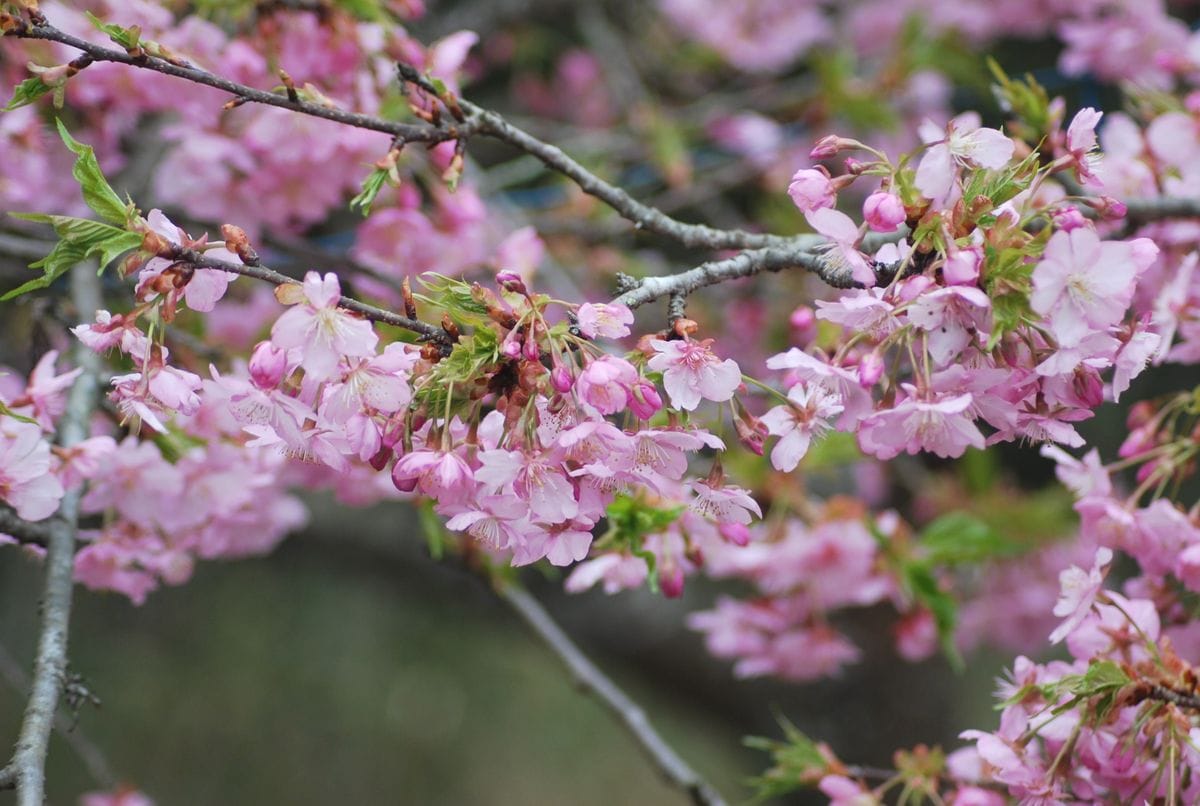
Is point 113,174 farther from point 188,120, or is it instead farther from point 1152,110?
point 1152,110

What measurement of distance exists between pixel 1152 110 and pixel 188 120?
1.15 metres

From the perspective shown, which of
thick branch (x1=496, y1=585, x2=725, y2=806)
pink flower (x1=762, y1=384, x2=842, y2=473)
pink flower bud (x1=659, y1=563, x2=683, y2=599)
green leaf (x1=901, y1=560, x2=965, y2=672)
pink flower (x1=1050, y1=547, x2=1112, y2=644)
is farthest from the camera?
green leaf (x1=901, y1=560, x2=965, y2=672)

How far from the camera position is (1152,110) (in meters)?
1.22

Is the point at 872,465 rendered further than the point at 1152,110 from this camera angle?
Yes

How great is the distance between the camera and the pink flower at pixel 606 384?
2.10 ft

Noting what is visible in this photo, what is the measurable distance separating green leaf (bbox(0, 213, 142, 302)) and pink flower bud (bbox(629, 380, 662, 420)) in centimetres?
34

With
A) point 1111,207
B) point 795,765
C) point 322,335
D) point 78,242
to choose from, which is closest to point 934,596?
point 795,765

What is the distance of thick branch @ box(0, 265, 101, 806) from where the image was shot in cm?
71

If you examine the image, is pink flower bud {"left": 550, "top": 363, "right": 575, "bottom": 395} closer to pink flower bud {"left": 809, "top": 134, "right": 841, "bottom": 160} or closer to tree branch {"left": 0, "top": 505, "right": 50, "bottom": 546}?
pink flower bud {"left": 809, "top": 134, "right": 841, "bottom": 160}

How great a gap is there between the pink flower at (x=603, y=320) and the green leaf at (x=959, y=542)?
0.83 metres

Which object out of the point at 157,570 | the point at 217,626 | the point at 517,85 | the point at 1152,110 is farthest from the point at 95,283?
the point at 217,626

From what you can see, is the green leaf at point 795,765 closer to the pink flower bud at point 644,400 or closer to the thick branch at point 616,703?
the thick branch at point 616,703

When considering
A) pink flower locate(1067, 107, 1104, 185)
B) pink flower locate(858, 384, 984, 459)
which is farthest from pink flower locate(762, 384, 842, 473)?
pink flower locate(1067, 107, 1104, 185)

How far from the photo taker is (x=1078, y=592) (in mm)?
852
